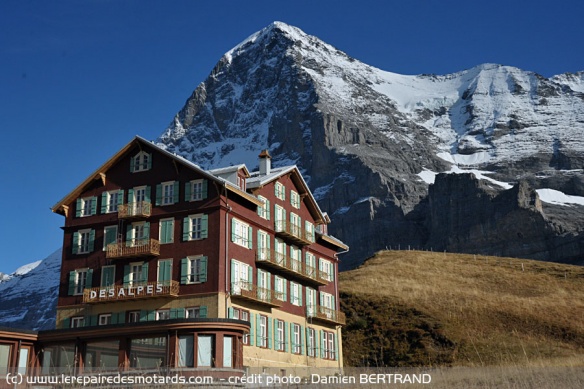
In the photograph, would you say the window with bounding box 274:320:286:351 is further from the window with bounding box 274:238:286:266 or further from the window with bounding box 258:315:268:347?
the window with bounding box 274:238:286:266

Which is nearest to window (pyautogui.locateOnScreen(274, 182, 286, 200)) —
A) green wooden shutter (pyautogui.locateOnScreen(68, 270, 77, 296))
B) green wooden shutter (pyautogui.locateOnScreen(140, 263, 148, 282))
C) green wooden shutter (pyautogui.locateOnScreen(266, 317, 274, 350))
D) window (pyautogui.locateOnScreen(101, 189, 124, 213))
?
green wooden shutter (pyautogui.locateOnScreen(266, 317, 274, 350))

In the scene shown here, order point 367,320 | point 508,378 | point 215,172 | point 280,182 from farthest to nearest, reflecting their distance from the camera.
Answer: point 367,320
point 280,182
point 215,172
point 508,378

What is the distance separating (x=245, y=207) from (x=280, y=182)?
623 cm

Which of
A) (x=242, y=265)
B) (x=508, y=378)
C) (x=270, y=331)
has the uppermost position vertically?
(x=242, y=265)

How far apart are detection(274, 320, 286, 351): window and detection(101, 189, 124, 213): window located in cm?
1366

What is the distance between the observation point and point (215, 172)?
168ft

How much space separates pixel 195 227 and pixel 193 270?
2.83 m

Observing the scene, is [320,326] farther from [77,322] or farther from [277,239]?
[77,322]

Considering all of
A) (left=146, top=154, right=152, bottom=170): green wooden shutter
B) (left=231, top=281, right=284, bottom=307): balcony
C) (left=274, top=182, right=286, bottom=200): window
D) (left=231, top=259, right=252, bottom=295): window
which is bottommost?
(left=231, top=281, right=284, bottom=307): balcony

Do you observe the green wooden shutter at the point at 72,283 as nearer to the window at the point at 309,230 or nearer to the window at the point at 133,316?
the window at the point at 133,316

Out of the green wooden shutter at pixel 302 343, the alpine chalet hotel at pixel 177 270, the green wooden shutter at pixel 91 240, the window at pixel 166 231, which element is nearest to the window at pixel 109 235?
the alpine chalet hotel at pixel 177 270

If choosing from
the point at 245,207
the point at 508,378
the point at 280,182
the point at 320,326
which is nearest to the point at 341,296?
the point at 320,326

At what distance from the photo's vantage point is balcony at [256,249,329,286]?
5028cm

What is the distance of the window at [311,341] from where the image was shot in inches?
2185
